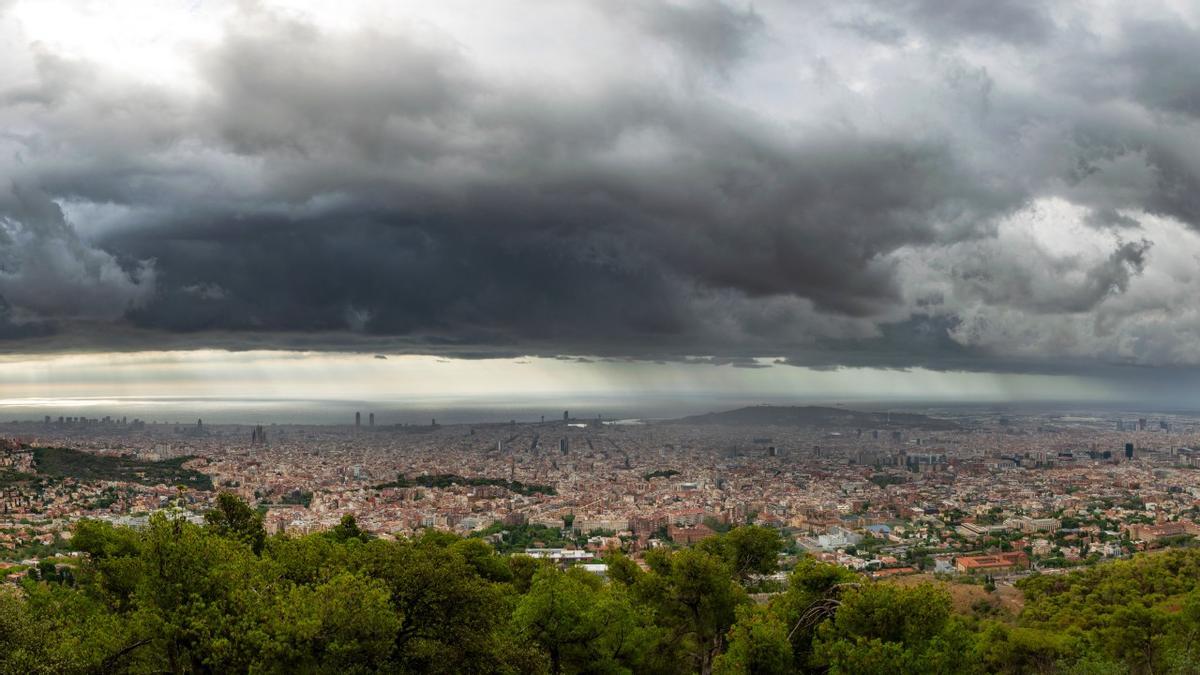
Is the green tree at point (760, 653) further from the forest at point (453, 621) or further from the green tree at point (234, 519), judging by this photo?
the green tree at point (234, 519)

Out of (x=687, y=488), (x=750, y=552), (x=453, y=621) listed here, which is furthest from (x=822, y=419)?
(x=453, y=621)

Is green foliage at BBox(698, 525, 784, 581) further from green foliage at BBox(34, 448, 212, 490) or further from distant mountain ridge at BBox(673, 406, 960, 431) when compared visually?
distant mountain ridge at BBox(673, 406, 960, 431)

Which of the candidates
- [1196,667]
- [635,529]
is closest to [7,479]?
[635,529]

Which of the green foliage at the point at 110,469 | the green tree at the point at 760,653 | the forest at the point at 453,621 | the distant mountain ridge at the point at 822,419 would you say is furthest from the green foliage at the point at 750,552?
the distant mountain ridge at the point at 822,419

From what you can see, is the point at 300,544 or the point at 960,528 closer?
the point at 300,544

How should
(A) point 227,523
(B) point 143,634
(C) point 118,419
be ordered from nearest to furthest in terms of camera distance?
(B) point 143,634, (A) point 227,523, (C) point 118,419

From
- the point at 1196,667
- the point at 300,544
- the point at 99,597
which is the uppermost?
the point at 300,544

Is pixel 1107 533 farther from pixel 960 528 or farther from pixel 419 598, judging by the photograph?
pixel 419 598

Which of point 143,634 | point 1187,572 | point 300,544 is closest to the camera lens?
point 143,634
